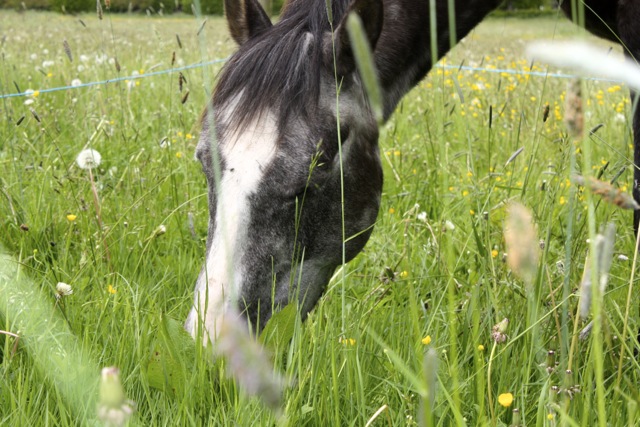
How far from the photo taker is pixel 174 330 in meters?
1.74

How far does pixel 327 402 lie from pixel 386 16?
159 centimetres

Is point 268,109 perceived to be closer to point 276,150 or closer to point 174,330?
point 276,150

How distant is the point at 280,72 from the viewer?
81.4 inches

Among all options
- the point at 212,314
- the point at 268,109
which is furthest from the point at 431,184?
the point at 212,314

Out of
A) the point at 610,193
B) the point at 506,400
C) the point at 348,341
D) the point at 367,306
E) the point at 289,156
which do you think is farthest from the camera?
the point at 367,306

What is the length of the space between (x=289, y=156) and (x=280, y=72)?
0.27 m

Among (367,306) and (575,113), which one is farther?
(367,306)

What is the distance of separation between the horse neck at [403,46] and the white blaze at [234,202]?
0.70 metres

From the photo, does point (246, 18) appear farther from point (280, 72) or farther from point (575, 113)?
point (575, 113)

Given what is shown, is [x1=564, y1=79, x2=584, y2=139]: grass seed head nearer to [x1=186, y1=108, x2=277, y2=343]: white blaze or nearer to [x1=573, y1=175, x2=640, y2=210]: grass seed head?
[x1=573, y1=175, x2=640, y2=210]: grass seed head

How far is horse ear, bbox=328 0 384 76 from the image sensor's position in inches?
83.8

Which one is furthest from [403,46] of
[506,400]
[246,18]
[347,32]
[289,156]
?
[506,400]

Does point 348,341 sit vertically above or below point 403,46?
below

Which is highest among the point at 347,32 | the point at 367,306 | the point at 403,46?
the point at 347,32
